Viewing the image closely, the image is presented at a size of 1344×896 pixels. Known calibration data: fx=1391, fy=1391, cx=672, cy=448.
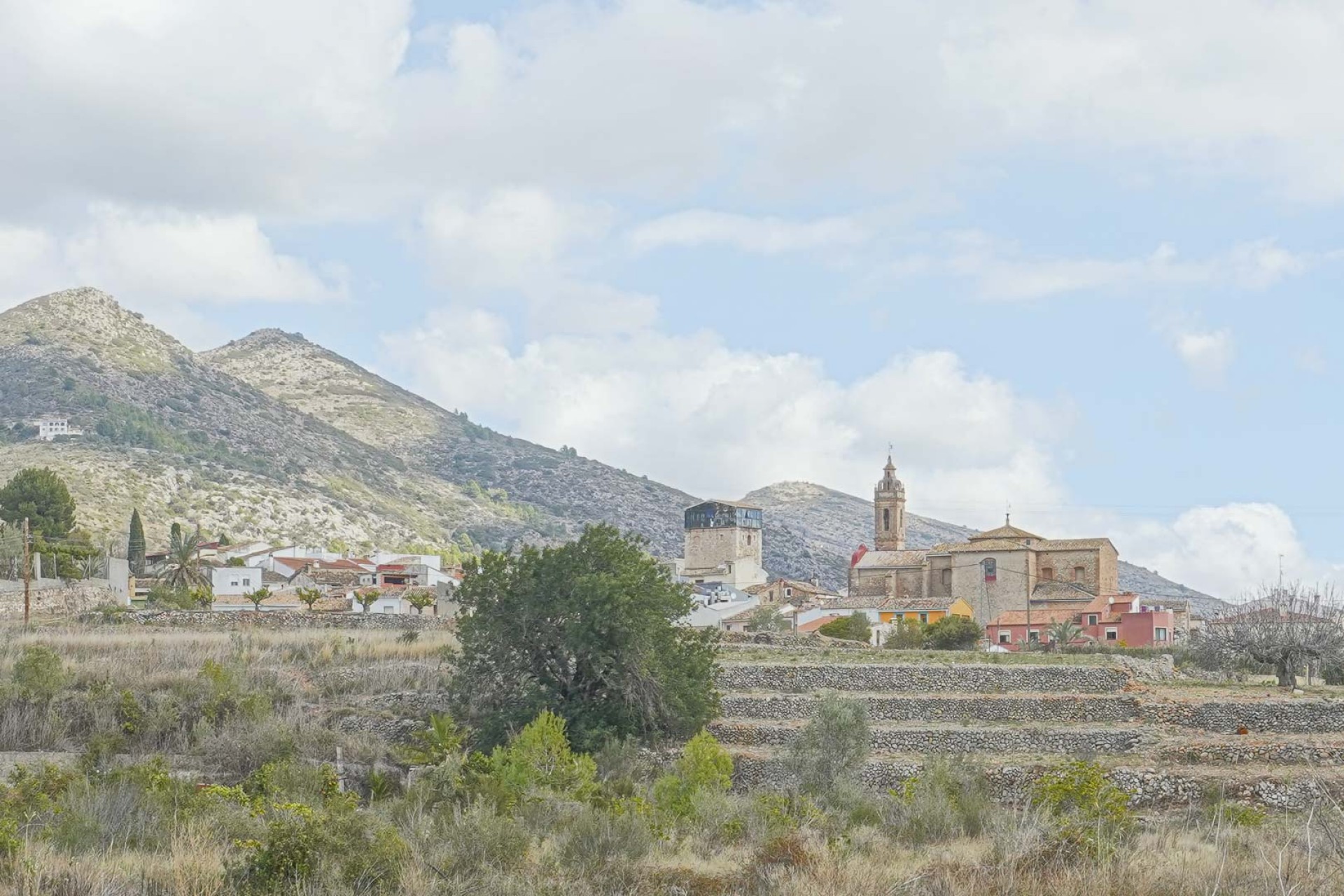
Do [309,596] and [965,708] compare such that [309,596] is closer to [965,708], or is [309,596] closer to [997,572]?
[965,708]

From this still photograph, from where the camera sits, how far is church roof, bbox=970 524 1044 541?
3169 inches

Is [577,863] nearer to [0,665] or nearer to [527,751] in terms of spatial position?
[527,751]

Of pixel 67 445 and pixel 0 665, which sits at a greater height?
pixel 67 445

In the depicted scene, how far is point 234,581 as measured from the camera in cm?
6994

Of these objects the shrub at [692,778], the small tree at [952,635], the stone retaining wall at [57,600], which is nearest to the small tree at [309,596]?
the stone retaining wall at [57,600]

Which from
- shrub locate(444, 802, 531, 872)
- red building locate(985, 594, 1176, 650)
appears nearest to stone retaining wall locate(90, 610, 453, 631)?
red building locate(985, 594, 1176, 650)

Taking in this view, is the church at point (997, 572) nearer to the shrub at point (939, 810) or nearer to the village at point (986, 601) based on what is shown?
the village at point (986, 601)

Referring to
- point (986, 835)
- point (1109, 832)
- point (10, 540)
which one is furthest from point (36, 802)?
point (10, 540)

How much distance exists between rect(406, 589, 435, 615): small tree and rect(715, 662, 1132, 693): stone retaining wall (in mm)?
22568

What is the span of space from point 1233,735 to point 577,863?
2371 centimetres

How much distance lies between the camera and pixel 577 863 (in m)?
11.8

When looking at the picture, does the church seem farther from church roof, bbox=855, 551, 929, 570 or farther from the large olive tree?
the large olive tree

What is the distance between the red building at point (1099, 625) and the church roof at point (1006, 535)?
39.3 feet

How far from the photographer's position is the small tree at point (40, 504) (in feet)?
229
